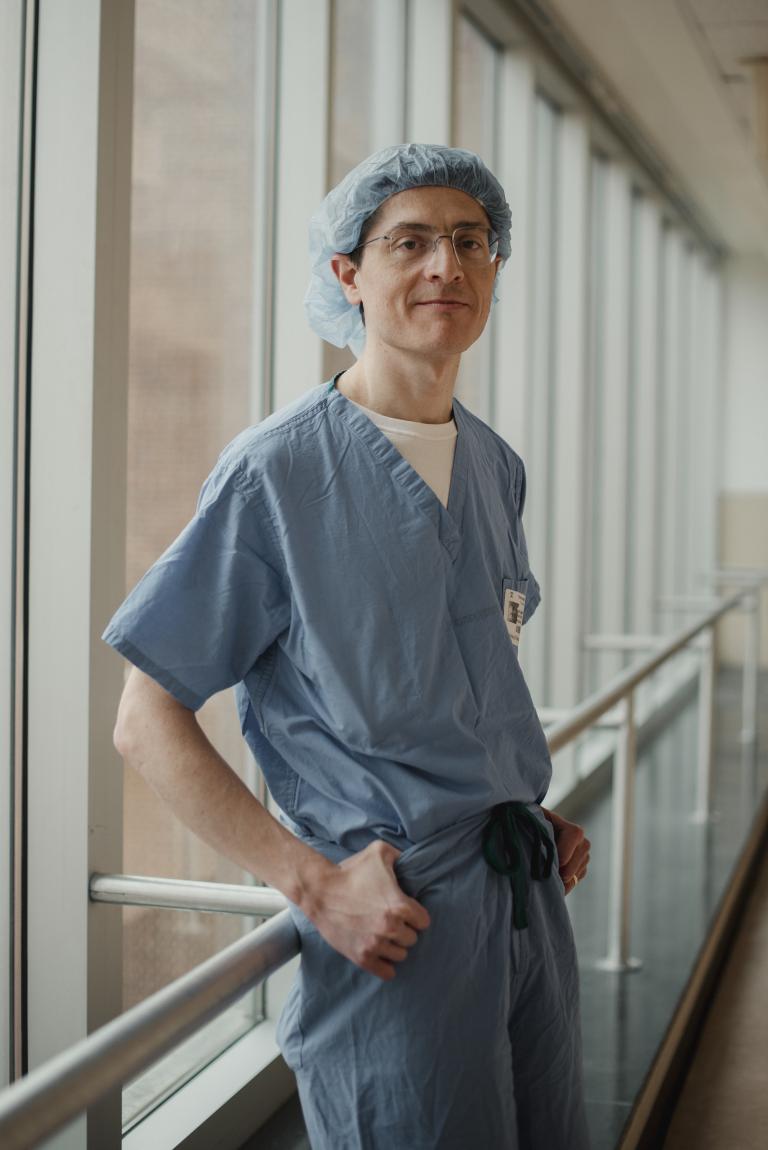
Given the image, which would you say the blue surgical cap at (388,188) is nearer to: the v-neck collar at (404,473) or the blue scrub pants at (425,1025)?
the v-neck collar at (404,473)

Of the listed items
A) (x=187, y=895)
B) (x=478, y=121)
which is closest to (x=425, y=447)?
(x=187, y=895)

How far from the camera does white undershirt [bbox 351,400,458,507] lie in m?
1.38

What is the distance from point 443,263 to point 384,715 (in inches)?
19.1

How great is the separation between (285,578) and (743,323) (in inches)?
352

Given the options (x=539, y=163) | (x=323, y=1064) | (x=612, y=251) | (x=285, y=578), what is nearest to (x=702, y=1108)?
(x=323, y=1064)

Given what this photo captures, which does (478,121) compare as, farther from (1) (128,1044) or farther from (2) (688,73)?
(1) (128,1044)

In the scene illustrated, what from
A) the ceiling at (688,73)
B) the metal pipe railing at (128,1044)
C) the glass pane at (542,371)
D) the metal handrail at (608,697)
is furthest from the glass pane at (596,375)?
the metal pipe railing at (128,1044)

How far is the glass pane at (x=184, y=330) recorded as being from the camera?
2.15m

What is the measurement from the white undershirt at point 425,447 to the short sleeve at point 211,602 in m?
0.19

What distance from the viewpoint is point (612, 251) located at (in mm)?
6223

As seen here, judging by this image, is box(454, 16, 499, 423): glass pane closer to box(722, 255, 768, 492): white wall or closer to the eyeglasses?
the eyeglasses

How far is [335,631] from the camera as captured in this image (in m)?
1.25

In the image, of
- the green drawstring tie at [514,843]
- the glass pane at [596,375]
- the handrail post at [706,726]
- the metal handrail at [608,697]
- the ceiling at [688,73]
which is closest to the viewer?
the green drawstring tie at [514,843]

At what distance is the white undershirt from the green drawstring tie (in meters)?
0.34
